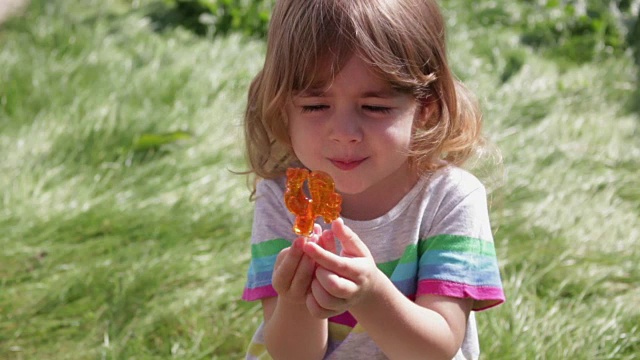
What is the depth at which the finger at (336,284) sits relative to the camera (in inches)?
61.1

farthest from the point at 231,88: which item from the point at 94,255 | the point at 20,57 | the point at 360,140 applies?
the point at 360,140

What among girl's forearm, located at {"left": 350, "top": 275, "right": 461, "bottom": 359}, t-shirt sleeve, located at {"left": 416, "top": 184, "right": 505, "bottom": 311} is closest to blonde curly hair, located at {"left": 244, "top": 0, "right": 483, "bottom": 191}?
t-shirt sleeve, located at {"left": 416, "top": 184, "right": 505, "bottom": 311}

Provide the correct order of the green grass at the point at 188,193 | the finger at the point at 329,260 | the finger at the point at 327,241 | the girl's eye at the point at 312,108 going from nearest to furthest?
the finger at the point at 329,260 → the finger at the point at 327,241 → the girl's eye at the point at 312,108 → the green grass at the point at 188,193

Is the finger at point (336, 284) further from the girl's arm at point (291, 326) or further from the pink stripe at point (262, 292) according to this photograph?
the pink stripe at point (262, 292)

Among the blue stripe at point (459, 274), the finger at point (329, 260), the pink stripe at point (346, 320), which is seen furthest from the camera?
the pink stripe at point (346, 320)

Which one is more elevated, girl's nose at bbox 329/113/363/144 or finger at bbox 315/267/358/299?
girl's nose at bbox 329/113/363/144

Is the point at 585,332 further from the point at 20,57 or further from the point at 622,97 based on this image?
the point at 20,57

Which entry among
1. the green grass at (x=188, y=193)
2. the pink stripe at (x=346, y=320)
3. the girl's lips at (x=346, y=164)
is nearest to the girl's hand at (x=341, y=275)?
the girl's lips at (x=346, y=164)

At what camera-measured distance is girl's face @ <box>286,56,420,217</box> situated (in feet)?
5.66

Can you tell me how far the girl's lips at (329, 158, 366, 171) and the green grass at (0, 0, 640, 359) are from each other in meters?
0.64

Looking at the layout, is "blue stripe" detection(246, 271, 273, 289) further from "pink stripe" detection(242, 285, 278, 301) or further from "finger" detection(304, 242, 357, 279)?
"finger" detection(304, 242, 357, 279)

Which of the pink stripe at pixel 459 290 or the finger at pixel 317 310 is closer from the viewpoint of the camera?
the finger at pixel 317 310

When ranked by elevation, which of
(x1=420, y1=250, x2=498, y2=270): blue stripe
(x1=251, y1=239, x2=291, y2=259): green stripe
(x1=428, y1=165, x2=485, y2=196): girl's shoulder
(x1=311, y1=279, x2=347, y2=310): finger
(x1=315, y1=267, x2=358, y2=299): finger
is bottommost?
(x1=251, y1=239, x2=291, y2=259): green stripe

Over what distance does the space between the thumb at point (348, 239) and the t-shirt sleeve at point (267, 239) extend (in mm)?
426
